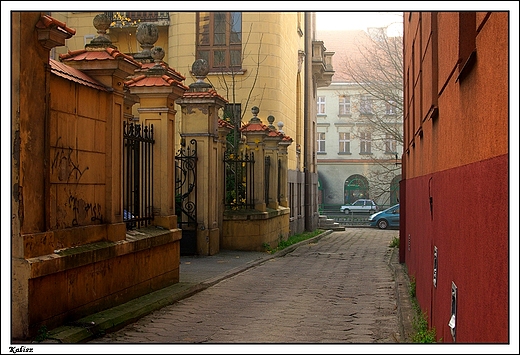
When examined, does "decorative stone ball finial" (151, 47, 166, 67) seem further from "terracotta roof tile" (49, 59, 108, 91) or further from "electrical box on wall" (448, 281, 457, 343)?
"electrical box on wall" (448, 281, 457, 343)

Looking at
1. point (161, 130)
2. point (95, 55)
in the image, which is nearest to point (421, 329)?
point (95, 55)

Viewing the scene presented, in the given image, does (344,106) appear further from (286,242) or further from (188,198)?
(188,198)

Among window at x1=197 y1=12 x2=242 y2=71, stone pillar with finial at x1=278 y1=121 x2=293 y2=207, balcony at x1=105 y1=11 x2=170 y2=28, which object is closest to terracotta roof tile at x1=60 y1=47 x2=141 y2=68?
stone pillar with finial at x1=278 y1=121 x2=293 y2=207

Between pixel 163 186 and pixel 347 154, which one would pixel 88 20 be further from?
pixel 347 154

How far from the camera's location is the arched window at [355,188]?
6013 centimetres

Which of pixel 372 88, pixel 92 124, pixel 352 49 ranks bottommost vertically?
pixel 92 124

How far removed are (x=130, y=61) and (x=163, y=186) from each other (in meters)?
2.98

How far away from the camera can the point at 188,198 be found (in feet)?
58.9

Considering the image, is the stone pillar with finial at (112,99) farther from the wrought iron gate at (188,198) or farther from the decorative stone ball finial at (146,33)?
the wrought iron gate at (188,198)

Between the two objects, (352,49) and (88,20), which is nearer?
(88,20)

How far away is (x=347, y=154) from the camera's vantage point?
6081 cm

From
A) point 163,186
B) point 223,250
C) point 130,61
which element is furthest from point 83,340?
point 223,250

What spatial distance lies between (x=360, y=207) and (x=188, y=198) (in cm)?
3973

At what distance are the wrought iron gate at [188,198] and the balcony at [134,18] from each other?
35.0ft
